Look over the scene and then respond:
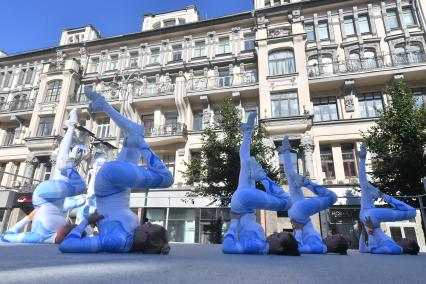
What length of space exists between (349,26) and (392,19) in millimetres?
2922

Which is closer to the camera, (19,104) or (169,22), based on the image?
(19,104)

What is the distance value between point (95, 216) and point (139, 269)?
2.21 meters

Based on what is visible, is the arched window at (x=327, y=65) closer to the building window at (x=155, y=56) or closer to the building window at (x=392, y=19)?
the building window at (x=392, y=19)

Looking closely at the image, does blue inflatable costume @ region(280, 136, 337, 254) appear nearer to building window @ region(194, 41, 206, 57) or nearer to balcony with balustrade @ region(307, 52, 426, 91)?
balcony with balustrade @ region(307, 52, 426, 91)

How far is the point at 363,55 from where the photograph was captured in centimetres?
2020

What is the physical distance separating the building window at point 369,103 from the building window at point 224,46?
1083 centimetres

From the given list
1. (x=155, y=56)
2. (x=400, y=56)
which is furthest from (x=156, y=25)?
(x=400, y=56)

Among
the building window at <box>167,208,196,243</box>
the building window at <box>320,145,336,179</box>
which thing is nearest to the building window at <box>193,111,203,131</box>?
the building window at <box>167,208,196,243</box>

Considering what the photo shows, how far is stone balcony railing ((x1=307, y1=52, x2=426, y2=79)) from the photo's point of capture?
60.7 ft

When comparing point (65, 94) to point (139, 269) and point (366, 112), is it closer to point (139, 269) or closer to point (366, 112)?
point (366, 112)

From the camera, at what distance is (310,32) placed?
73.1ft

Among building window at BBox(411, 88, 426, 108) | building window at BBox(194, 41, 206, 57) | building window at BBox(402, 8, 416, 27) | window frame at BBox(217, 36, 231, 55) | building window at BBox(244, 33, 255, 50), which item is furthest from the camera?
building window at BBox(194, 41, 206, 57)

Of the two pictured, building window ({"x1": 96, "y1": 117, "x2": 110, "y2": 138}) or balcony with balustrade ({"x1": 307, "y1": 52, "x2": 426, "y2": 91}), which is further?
building window ({"x1": 96, "y1": 117, "x2": 110, "y2": 138})

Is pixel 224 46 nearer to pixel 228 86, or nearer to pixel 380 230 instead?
pixel 228 86
